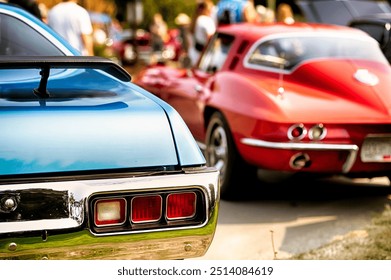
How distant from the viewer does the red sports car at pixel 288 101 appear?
17.4 ft

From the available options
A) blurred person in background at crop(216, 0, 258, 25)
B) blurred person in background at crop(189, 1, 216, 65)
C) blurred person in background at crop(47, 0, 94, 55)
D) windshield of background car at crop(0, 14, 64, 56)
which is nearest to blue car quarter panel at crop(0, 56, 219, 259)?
windshield of background car at crop(0, 14, 64, 56)

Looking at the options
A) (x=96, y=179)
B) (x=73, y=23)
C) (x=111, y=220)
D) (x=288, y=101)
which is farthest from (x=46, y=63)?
(x=73, y=23)

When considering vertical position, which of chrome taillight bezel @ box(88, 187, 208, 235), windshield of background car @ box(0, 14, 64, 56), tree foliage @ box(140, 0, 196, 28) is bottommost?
tree foliage @ box(140, 0, 196, 28)

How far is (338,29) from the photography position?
21.6 ft

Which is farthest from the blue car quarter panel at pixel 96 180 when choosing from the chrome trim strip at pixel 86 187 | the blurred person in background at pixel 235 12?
the blurred person in background at pixel 235 12

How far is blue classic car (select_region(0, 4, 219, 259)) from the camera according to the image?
2.66 m

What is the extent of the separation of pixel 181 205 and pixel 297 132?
8.33 feet

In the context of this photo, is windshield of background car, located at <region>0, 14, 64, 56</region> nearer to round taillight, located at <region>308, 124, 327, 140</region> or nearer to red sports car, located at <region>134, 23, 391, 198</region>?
red sports car, located at <region>134, 23, 391, 198</region>

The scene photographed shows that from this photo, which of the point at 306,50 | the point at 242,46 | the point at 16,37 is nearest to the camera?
the point at 16,37

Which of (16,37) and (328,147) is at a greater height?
(16,37)

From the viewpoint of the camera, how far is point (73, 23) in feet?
24.1

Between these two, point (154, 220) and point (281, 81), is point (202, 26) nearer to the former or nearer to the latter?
point (281, 81)

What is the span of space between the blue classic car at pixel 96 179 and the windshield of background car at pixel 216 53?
363 centimetres
